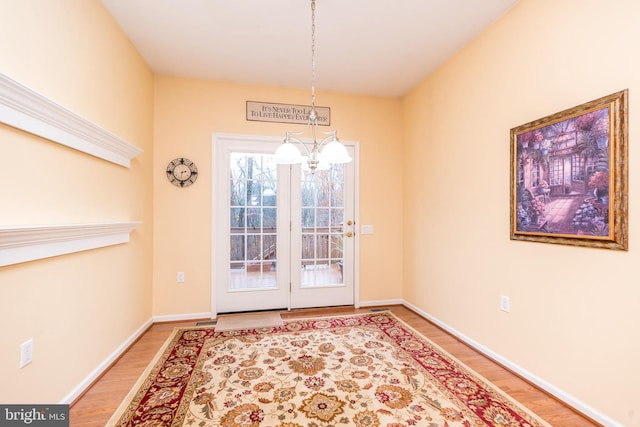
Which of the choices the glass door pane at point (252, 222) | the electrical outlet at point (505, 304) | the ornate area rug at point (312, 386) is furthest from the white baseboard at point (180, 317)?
the electrical outlet at point (505, 304)

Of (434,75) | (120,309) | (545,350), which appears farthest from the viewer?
(434,75)

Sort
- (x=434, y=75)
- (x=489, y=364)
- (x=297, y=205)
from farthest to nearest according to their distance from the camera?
(x=297, y=205) → (x=434, y=75) → (x=489, y=364)

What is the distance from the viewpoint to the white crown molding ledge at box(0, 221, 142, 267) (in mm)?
1315

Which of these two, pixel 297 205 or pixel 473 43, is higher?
pixel 473 43

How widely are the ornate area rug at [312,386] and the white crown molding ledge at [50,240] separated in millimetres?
1016

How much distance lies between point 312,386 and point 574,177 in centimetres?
214

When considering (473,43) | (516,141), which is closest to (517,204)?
(516,141)

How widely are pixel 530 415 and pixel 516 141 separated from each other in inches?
71.2

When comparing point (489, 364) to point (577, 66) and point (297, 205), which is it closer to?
point (577, 66)

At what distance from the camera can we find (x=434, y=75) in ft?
10.5

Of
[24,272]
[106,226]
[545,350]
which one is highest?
[106,226]

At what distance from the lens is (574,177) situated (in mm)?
1792

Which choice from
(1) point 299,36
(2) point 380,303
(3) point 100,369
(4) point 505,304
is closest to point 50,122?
(3) point 100,369

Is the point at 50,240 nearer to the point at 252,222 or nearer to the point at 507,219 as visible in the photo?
the point at 252,222
